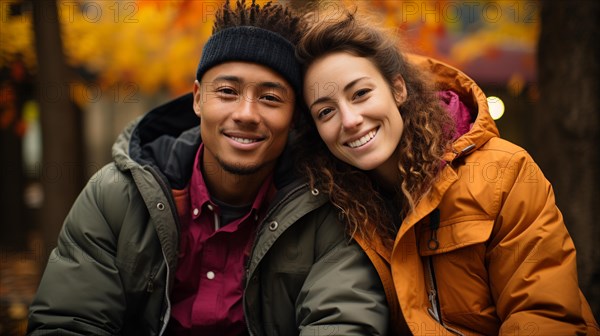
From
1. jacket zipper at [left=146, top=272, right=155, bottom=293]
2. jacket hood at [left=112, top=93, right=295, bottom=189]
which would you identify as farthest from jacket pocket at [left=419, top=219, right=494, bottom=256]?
jacket zipper at [left=146, top=272, right=155, bottom=293]

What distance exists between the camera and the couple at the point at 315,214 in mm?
2691

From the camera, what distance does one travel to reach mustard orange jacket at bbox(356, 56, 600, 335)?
254 centimetres

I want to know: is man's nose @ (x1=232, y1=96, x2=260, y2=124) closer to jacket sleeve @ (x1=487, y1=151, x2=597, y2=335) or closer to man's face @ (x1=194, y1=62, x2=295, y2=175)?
man's face @ (x1=194, y1=62, x2=295, y2=175)

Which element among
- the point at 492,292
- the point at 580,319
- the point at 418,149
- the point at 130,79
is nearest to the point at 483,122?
the point at 418,149

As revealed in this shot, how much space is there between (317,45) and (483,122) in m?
0.95

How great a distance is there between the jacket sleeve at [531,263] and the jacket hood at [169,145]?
1.17 meters

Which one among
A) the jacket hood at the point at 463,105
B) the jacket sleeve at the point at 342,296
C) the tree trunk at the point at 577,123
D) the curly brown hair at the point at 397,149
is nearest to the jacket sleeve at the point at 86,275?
the jacket sleeve at the point at 342,296

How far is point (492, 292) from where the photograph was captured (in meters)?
2.75

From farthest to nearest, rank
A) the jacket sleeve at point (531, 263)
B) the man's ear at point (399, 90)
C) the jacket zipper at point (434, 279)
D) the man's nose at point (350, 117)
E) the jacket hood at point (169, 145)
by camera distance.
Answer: the jacket hood at point (169, 145)
the man's ear at point (399, 90)
the man's nose at point (350, 117)
the jacket zipper at point (434, 279)
the jacket sleeve at point (531, 263)

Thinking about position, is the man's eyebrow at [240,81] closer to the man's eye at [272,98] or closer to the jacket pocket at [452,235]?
the man's eye at [272,98]

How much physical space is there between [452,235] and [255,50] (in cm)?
139

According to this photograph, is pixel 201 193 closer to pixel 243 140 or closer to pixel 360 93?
pixel 243 140

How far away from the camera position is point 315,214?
119 inches

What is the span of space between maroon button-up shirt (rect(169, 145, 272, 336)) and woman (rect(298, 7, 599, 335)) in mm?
540
